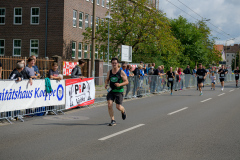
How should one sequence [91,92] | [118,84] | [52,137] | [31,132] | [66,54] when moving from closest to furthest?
[52,137], [31,132], [118,84], [91,92], [66,54]

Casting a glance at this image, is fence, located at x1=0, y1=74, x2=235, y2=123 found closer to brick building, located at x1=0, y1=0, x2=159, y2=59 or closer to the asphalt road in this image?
the asphalt road

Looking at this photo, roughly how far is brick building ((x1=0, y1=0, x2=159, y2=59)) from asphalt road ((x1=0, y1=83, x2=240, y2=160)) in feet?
92.8

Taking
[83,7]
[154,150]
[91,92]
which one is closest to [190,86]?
[83,7]

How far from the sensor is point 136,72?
2123 centimetres

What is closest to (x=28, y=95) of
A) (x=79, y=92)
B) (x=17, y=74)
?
(x=17, y=74)

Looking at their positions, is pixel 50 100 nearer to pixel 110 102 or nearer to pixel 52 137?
pixel 110 102

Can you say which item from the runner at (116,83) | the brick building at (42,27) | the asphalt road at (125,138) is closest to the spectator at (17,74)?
the asphalt road at (125,138)

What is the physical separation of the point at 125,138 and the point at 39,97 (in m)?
4.79

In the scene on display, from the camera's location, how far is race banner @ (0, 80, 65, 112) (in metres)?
10.7

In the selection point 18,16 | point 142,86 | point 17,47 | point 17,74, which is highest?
point 18,16

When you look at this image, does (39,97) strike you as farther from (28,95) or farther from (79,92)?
(79,92)

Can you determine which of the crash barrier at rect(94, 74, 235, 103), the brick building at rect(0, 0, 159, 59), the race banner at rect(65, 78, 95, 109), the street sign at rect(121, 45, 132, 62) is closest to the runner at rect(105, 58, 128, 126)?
the race banner at rect(65, 78, 95, 109)

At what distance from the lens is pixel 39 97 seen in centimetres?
1216

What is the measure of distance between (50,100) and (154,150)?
6.45m
